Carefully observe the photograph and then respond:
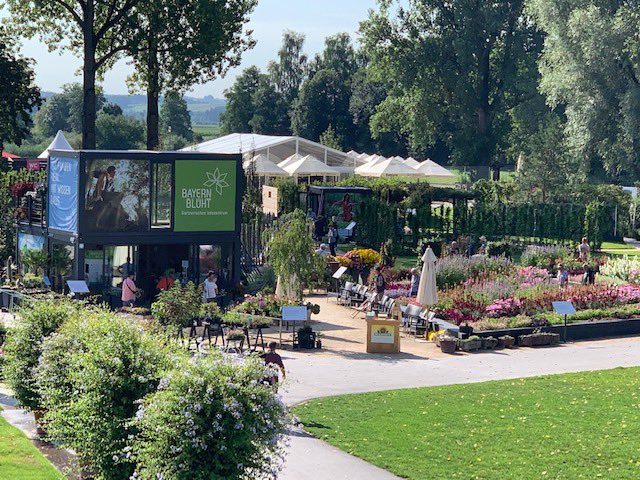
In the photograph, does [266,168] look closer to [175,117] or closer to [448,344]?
[448,344]

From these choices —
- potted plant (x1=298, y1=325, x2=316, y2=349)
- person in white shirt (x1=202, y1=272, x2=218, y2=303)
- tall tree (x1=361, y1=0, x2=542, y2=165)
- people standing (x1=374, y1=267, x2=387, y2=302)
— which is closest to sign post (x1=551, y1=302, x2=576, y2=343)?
people standing (x1=374, y1=267, x2=387, y2=302)

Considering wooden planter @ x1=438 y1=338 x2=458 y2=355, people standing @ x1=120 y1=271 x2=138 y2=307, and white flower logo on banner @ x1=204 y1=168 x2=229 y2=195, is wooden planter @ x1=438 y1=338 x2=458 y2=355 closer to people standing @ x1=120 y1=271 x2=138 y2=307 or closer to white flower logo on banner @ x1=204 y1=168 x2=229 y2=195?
people standing @ x1=120 y1=271 x2=138 y2=307

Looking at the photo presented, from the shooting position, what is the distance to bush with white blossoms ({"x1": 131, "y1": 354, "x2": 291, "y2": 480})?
1271 centimetres

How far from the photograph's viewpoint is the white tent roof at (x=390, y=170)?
6650 cm

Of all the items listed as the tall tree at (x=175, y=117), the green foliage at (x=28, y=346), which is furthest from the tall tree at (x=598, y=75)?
the tall tree at (x=175, y=117)

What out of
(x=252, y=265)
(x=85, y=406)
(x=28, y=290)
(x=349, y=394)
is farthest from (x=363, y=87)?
(x=85, y=406)

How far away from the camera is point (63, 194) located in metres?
32.9

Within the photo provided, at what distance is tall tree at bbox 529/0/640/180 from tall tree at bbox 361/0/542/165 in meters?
17.0

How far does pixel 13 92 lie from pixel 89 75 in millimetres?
3079

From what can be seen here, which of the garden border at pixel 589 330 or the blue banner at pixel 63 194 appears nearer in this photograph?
the garden border at pixel 589 330

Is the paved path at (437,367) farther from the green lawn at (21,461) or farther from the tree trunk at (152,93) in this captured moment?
the tree trunk at (152,93)

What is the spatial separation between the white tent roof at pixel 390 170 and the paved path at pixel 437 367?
37.9 metres

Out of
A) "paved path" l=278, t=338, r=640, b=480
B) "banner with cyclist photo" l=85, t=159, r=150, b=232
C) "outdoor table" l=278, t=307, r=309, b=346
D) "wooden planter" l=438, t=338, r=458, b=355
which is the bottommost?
"paved path" l=278, t=338, r=640, b=480

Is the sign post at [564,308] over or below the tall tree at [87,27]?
below
